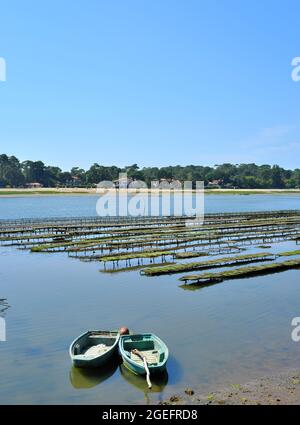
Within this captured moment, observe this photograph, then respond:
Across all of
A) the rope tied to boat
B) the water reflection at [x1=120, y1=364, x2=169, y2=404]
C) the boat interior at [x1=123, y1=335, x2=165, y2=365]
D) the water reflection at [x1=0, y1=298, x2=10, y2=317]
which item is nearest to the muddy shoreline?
the water reflection at [x1=120, y1=364, x2=169, y2=404]

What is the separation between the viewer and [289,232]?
240 ft

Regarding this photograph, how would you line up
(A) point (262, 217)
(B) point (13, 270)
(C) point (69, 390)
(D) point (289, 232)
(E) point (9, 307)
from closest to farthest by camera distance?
(C) point (69, 390), (E) point (9, 307), (B) point (13, 270), (D) point (289, 232), (A) point (262, 217)

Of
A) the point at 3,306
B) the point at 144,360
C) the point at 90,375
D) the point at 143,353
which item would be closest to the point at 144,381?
the point at 144,360

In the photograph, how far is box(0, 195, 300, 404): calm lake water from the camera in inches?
776

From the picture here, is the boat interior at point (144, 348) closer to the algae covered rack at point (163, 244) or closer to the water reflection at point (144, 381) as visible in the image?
the water reflection at point (144, 381)

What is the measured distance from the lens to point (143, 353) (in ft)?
72.0

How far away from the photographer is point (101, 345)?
23.3 meters

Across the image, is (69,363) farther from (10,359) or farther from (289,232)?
(289,232)

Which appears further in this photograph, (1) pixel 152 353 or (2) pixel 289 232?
(2) pixel 289 232

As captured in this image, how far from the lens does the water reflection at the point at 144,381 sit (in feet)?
62.7

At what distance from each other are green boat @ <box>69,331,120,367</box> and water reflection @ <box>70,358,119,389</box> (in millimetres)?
287

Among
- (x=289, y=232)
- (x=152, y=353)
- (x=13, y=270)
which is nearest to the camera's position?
(x=152, y=353)
